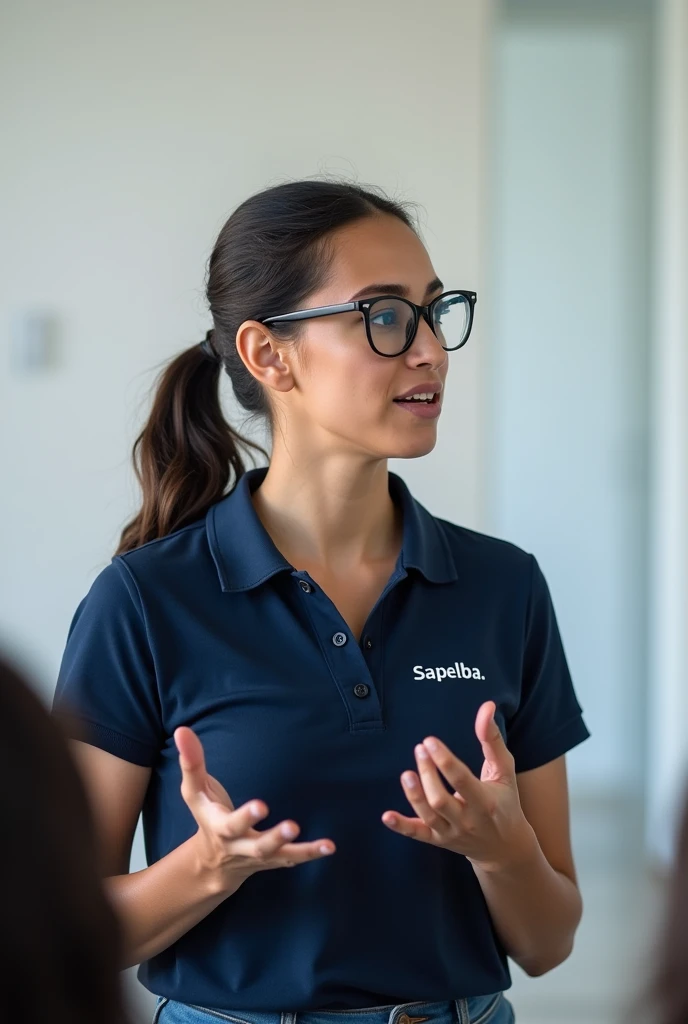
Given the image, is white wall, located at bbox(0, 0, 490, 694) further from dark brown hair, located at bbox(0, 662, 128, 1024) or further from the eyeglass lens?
dark brown hair, located at bbox(0, 662, 128, 1024)

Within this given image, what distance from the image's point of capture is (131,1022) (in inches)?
27.0

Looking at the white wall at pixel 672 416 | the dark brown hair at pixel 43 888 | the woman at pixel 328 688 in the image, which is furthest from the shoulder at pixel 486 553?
the white wall at pixel 672 416

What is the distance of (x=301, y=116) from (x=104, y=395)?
2.53 ft

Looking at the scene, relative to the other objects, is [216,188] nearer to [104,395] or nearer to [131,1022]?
[104,395]

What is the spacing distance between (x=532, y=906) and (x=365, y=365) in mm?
782

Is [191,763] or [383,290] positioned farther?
[383,290]

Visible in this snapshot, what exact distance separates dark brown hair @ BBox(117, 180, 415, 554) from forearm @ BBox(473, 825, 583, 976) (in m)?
0.73

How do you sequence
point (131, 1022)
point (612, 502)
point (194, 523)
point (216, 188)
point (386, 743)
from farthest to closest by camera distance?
point (612, 502)
point (216, 188)
point (194, 523)
point (386, 743)
point (131, 1022)

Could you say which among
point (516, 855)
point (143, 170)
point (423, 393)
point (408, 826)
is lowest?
point (516, 855)

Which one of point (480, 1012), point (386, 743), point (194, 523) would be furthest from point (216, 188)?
point (480, 1012)

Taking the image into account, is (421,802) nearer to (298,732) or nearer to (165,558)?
(298,732)

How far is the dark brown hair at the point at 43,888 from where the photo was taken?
24.0 inches

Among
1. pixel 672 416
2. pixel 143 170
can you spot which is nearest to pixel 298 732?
pixel 143 170

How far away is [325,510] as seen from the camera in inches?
67.2
